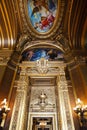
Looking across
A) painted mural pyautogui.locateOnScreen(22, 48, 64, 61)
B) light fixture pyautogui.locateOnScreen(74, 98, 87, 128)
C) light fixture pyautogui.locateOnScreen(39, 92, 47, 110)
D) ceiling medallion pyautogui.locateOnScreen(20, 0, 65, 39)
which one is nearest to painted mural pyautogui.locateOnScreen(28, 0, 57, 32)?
ceiling medallion pyautogui.locateOnScreen(20, 0, 65, 39)

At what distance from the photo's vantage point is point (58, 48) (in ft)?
32.2

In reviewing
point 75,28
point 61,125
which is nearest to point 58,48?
point 75,28

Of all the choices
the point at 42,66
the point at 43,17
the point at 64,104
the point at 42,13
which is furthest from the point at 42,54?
the point at 64,104

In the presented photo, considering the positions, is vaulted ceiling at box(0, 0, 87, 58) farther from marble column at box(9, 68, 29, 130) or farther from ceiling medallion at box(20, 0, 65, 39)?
marble column at box(9, 68, 29, 130)

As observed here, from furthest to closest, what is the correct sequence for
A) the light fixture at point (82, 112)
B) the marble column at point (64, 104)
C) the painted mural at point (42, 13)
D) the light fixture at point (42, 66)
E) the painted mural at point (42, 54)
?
1. the painted mural at point (42, 13)
2. the painted mural at point (42, 54)
3. the light fixture at point (42, 66)
4. the marble column at point (64, 104)
5. the light fixture at point (82, 112)

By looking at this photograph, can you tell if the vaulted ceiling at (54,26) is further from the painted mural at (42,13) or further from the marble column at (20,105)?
the marble column at (20,105)

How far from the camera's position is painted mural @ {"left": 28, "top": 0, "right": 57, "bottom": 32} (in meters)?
9.71

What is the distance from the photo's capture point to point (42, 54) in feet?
30.7

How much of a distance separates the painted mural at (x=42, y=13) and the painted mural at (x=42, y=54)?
1.67 meters

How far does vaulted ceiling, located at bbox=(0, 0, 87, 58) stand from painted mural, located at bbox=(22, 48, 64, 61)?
672 mm

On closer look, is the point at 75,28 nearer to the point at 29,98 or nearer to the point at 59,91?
the point at 59,91

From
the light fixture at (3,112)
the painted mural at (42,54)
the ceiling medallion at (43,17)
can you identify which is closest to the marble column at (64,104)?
the painted mural at (42,54)

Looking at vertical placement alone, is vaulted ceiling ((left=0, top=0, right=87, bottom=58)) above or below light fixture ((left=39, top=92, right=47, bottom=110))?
above

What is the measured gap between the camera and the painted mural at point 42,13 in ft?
31.9
